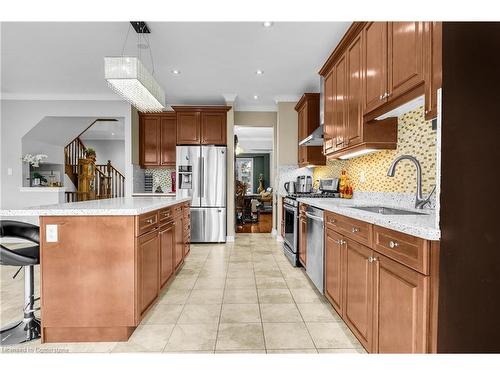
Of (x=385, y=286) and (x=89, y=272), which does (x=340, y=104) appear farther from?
(x=89, y=272)

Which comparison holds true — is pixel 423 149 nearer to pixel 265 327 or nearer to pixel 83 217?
pixel 265 327

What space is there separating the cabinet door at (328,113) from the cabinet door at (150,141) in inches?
141

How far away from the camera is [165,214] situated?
274cm

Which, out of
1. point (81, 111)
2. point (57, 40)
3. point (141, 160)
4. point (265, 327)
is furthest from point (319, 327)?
point (81, 111)

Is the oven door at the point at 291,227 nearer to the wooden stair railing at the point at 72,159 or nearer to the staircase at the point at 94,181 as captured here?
the staircase at the point at 94,181

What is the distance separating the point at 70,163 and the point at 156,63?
4712mm

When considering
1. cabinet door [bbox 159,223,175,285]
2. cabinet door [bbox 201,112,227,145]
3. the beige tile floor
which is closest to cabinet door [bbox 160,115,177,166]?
cabinet door [bbox 201,112,227,145]

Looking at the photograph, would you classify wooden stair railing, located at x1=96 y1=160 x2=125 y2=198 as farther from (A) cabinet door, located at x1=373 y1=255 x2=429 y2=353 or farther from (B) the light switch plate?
(A) cabinet door, located at x1=373 y1=255 x2=429 y2=353

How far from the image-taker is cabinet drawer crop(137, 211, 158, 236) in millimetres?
2027

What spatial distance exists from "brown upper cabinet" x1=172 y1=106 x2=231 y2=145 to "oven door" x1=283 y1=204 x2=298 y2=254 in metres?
2.01

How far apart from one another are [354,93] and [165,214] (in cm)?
208

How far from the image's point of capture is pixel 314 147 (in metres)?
4.70

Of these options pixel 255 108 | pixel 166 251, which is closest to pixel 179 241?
pixel 166 251

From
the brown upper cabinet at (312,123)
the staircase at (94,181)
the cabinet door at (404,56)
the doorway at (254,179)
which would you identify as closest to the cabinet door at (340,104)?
the cabinet door at (404,56)
